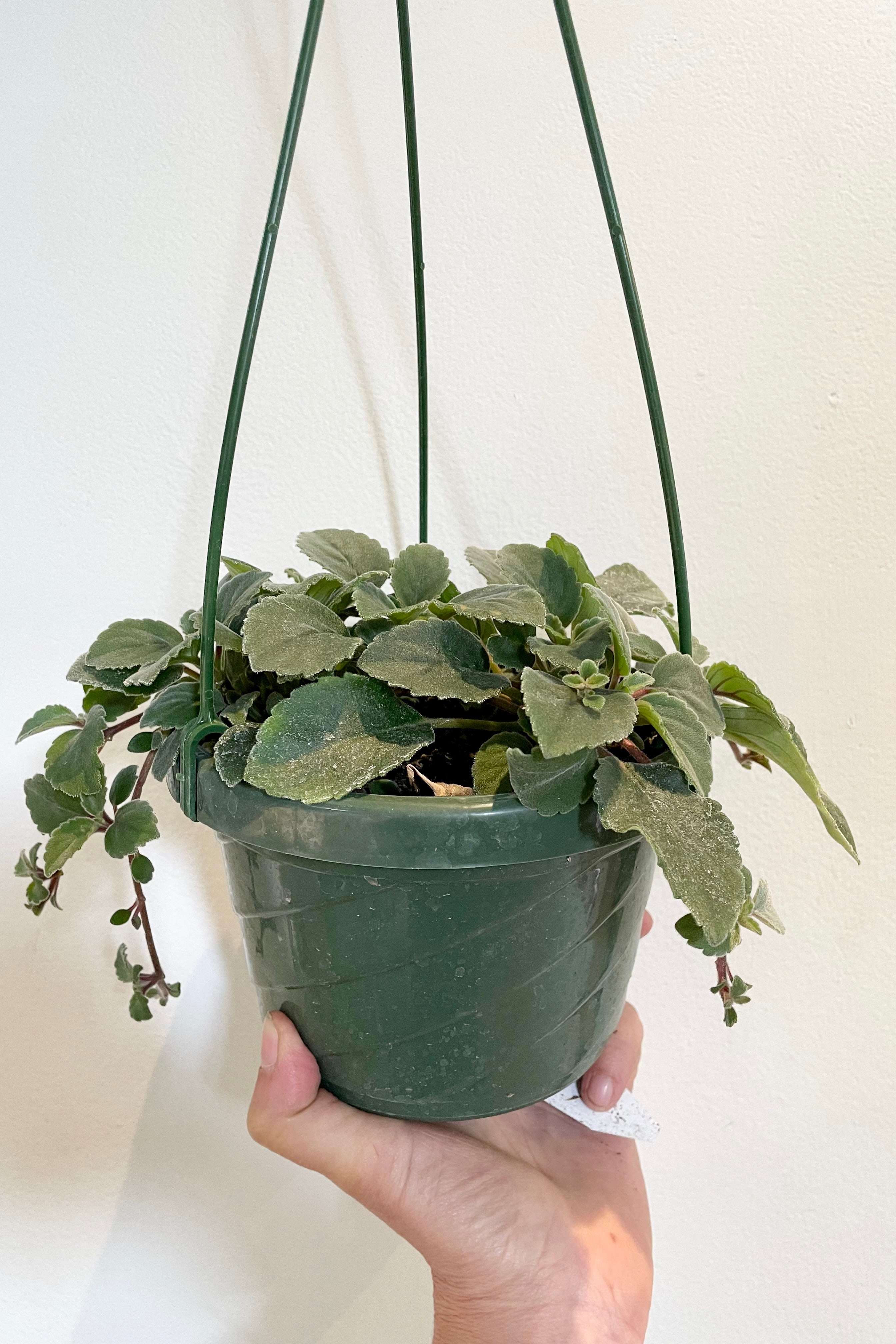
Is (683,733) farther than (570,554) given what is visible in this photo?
No

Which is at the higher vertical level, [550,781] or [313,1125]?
[550,781]

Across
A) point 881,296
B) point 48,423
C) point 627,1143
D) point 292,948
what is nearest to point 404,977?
point 292,948

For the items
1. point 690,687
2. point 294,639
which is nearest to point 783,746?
point 690,687

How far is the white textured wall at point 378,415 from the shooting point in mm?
750

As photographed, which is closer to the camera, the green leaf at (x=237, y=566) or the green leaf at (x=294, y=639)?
the green leaf at (x=294, y=639)

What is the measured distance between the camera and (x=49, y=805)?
517 millimetres

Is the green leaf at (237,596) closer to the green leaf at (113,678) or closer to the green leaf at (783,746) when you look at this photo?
the green leaf at (113,678)

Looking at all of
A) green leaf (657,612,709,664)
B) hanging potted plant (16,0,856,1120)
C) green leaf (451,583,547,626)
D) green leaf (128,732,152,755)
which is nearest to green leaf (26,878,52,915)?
hanging potted plant (16,0,856,1120)

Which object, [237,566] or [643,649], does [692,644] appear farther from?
[237,566]

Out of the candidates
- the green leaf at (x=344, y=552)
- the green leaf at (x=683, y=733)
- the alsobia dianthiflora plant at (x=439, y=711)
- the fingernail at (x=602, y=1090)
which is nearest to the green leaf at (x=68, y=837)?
the alsobia dianthiflora plant at (x=439, y=711)

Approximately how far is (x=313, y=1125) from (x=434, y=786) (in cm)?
27

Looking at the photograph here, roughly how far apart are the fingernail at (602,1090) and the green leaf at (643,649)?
1.26 feet

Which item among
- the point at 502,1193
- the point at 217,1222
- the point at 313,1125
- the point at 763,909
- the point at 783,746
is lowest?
the point at 217,1222

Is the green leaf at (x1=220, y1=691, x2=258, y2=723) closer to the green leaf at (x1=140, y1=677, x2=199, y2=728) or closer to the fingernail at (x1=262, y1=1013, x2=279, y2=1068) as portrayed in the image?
the green leaf at (x1=140, y1=677, x2=199, y2=728)
